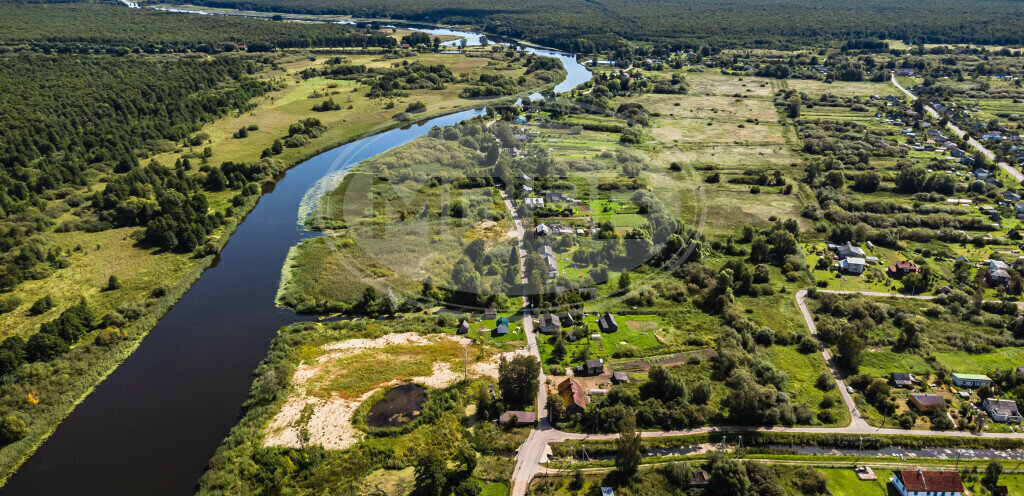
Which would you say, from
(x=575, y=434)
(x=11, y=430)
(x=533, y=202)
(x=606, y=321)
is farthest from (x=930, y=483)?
(x=11, y=430)

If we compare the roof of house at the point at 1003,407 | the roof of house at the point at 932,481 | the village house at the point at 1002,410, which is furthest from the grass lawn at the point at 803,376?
the roof of house at the point at 1003,407

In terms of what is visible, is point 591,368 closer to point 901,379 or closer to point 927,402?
point 901,379

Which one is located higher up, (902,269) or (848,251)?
(848,251)

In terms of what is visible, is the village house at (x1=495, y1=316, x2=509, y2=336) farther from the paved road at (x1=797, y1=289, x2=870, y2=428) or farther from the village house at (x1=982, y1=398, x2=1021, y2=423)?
the village house at (x1=982, y1=398, x2=1021, y2=423)

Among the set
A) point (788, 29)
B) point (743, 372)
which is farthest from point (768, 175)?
point (788, 29)

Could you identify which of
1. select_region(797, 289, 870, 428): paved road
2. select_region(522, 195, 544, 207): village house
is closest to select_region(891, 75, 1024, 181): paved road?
select_region(797, 289, 870, 428): paved road

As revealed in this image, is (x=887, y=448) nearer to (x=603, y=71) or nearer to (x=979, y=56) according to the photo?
(x=603, y=71)
